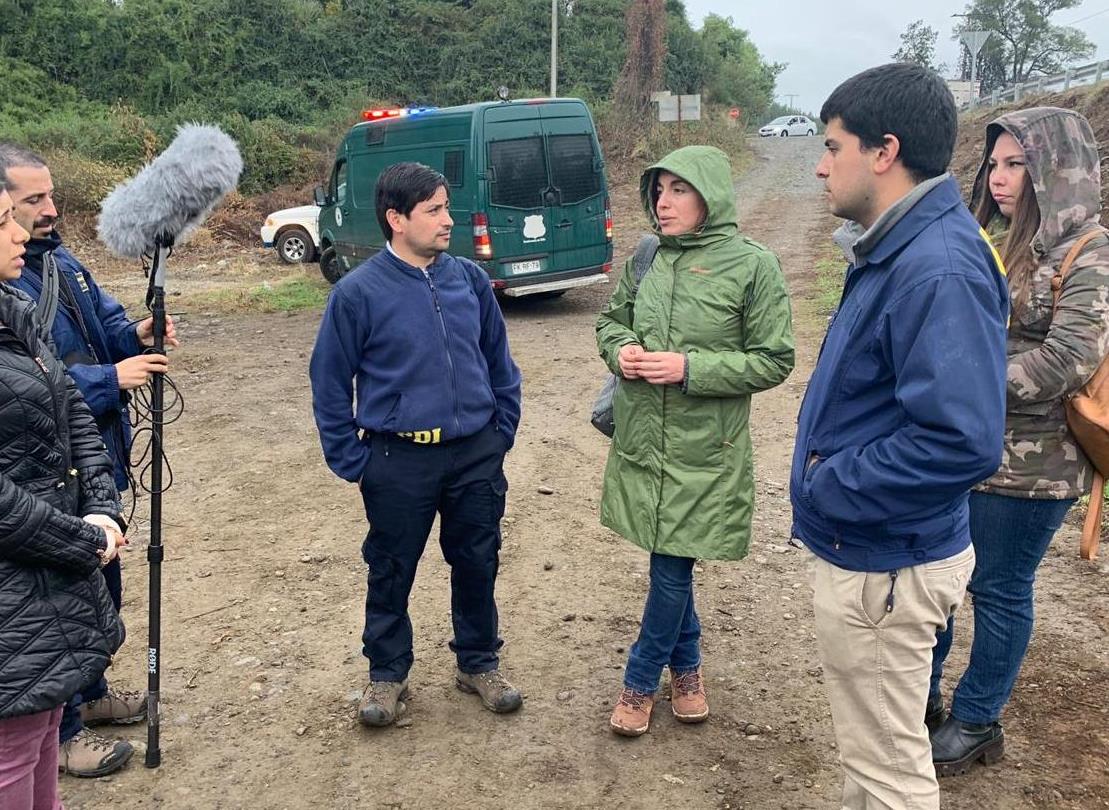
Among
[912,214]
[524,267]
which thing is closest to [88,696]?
[912,214]

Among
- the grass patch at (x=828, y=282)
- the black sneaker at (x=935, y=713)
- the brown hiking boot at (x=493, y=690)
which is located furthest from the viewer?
the grass patch at (x=828, y=282)

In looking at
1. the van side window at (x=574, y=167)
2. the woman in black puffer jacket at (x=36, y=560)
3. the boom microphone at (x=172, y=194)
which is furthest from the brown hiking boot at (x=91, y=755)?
the van side window at (x=574, y=167)

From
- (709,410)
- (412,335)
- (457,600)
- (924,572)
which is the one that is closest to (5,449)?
(412,335)

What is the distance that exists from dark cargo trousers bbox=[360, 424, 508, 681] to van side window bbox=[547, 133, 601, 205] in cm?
Answer: 757

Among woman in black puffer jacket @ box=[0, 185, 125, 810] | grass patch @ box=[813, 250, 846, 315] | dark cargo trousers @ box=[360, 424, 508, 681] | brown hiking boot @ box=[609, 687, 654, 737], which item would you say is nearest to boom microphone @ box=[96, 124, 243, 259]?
woman in black puffer jacket @ box=[0, 185, 125, 810]

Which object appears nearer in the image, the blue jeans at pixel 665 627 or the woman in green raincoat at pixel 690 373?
the woman in green raincoat at pixel 690 373

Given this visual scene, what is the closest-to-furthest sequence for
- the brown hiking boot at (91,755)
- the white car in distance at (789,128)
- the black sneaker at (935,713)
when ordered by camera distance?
1. the brown hiking boot at (91,755)
2. the black sneaker at (935,713)
3. the white car in distance at (789,128)

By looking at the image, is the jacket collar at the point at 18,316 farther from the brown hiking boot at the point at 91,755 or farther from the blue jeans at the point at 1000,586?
the blue jeans at the point at 1000,586

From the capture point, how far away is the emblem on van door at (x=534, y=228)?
1027 cm

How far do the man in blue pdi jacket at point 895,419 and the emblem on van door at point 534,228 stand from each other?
828 centimetres

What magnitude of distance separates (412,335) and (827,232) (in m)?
15.0

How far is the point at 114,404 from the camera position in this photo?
9.96ft

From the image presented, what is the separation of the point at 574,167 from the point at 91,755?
28.3 feet

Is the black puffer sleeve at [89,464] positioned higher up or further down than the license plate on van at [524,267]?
further down
